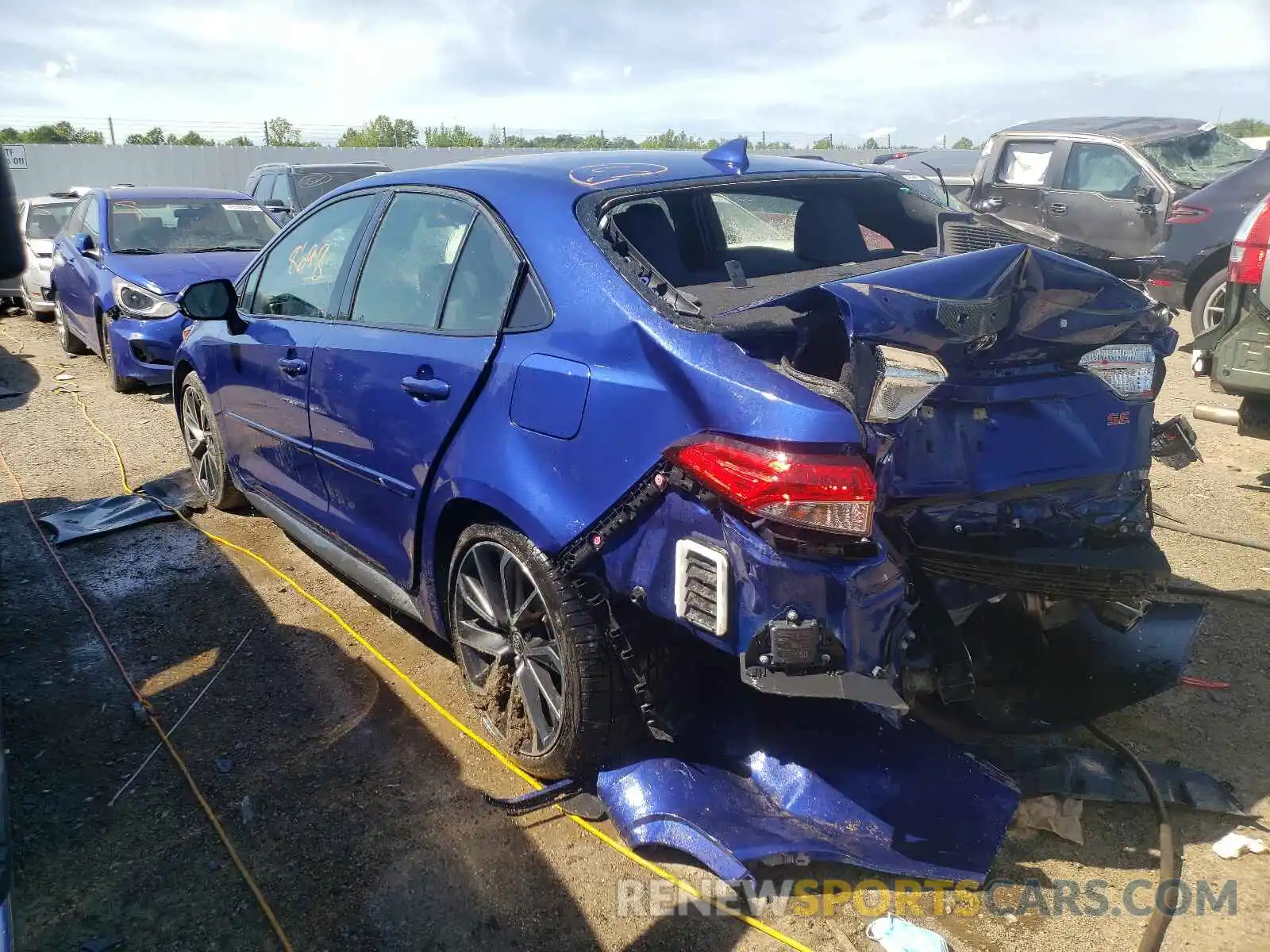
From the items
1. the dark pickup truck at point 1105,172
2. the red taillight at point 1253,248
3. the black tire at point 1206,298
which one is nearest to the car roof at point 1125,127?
the dark pickup truck at point 1105,172

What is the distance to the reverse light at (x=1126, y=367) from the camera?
2.75m

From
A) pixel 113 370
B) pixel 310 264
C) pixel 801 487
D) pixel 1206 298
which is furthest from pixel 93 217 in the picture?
pixel 1206 298

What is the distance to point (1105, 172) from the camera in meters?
10.0

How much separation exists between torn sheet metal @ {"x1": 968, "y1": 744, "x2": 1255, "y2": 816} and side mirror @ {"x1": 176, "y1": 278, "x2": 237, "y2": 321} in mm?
3449

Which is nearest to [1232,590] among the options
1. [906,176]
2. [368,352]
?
[906,176]

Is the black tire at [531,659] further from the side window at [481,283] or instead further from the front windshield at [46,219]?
the front windshield at [46,219]

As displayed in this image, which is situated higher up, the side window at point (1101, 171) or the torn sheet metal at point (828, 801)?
the side window at point (1101, 171)

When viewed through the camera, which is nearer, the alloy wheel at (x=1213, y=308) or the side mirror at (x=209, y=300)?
the side mirror at (x=209, y=300)

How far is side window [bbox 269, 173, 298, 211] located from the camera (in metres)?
14.2

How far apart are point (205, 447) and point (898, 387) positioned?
428 cm

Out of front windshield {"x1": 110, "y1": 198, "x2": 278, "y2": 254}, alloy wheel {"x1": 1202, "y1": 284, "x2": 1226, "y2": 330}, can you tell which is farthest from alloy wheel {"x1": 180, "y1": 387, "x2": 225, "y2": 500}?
alloy wheel {"x1": 1202, "y1": 284, "x2": 1226, "y2": 330}

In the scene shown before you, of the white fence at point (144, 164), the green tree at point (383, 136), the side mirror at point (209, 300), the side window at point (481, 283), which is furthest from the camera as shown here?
the green tree at point (383, 136)

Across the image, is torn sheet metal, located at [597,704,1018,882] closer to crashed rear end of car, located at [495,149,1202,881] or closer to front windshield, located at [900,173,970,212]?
crashed rear end of car, located at [495,149,1202,881]

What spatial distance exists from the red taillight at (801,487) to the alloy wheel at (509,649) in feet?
2.56
